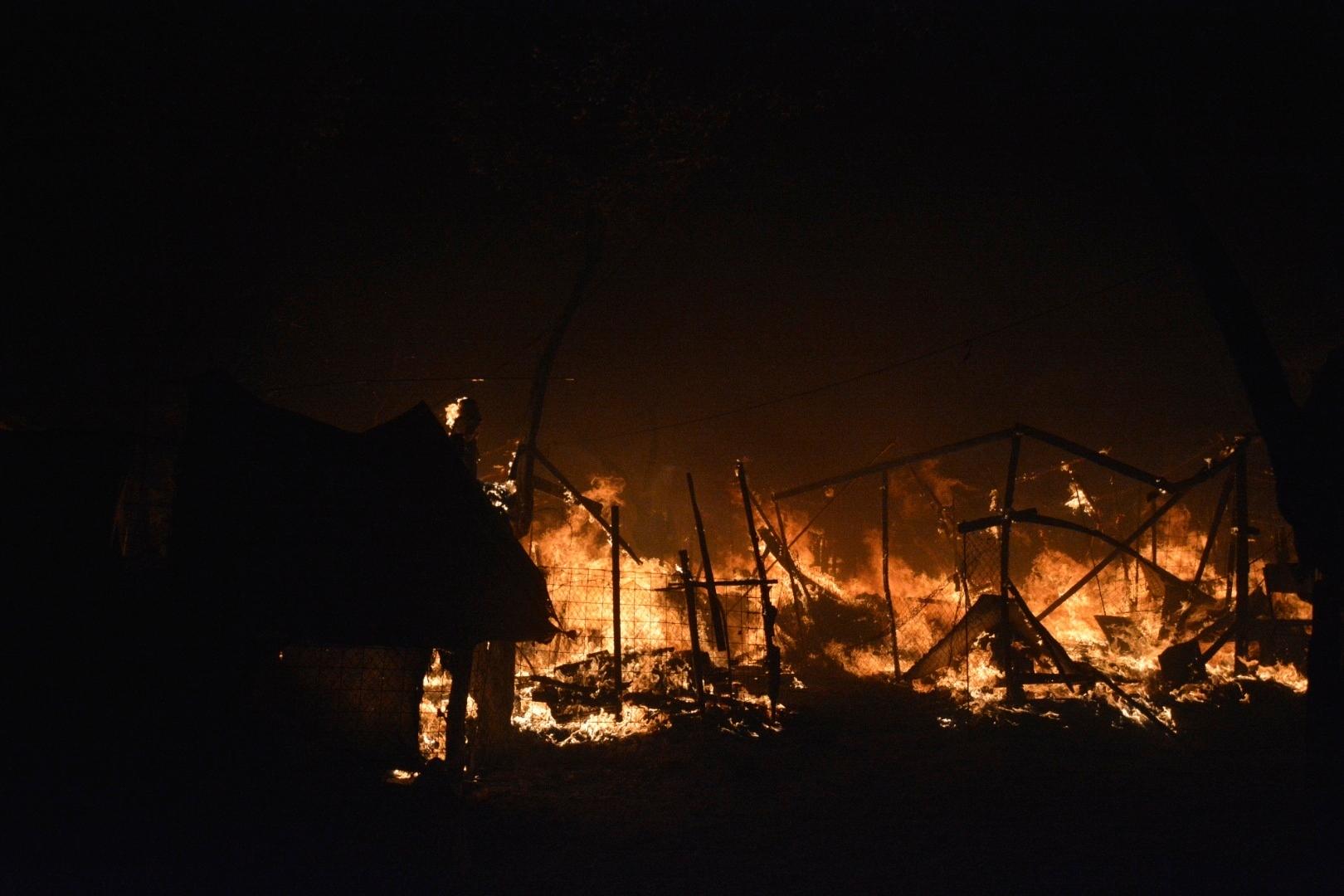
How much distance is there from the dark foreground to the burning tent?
92cm

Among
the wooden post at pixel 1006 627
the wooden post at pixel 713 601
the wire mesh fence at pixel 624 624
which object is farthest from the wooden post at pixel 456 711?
the wooden post at pixel 1006 627

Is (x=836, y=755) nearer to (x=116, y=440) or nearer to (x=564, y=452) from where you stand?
(x=116, y=440)

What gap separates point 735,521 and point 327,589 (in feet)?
71.3

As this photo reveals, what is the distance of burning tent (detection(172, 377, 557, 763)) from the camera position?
7.41 meters

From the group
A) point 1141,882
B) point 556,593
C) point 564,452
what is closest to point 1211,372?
point 564,452

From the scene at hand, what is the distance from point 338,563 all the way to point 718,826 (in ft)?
15.4

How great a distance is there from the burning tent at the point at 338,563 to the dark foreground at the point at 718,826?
0.92 m

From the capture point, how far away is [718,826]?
8.06 meters

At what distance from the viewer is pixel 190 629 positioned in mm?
7172

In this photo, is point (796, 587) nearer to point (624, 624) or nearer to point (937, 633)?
point (624, 624)

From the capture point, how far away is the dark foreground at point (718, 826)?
21.6 feet

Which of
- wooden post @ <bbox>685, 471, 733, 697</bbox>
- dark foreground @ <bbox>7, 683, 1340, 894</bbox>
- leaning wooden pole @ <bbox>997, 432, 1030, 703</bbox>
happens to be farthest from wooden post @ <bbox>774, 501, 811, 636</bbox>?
dark foreground @ <bbox>7, 683, 1340, 894</bbox>

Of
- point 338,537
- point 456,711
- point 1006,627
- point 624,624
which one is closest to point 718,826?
point 456,711

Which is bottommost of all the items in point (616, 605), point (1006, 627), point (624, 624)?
point (1006, 627)
